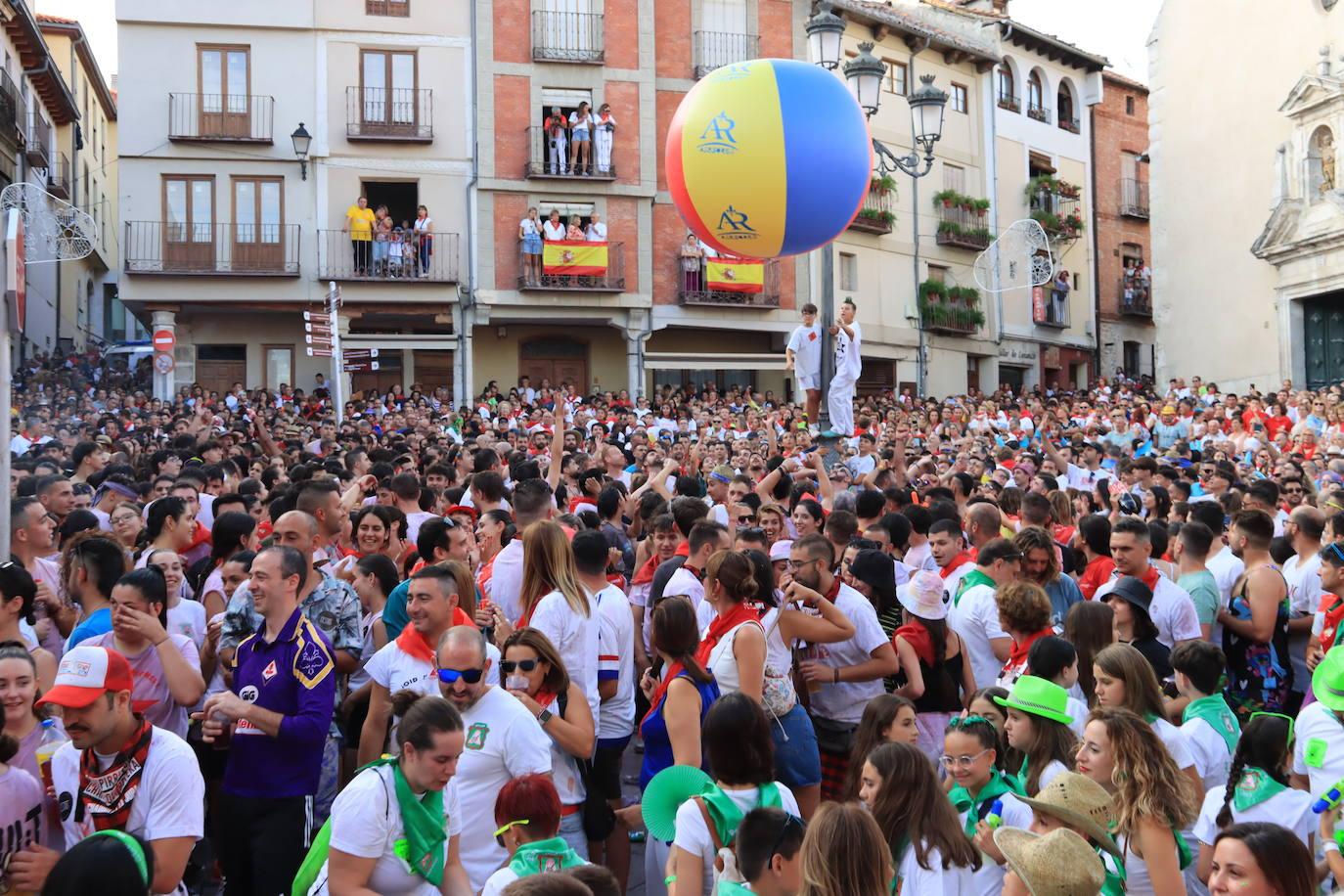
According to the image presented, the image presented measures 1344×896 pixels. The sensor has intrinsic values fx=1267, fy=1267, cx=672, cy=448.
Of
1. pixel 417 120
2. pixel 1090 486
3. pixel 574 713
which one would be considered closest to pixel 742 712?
pixel 574 713

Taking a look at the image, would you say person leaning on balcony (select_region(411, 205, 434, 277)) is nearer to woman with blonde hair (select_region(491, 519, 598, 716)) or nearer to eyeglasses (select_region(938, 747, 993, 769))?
woman with blonde hair (select_region(491, 519, 598, 716))

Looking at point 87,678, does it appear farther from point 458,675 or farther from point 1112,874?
point 1112,874

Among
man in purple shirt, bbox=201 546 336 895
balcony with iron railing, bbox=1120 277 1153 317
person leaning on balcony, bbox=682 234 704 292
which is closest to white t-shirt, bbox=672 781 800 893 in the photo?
man in purple shirt, bbox=201 546 336 895

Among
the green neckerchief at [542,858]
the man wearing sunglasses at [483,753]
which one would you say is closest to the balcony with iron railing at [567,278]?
the man wearing sunglasses at [483,753]

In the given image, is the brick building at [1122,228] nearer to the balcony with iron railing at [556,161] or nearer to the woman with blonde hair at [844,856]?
the balcony with iron railing at [556,161]

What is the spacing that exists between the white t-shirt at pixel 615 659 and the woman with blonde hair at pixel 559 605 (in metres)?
0.14

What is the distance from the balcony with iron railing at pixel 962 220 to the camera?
34156 mm

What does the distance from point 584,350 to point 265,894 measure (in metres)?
26.0

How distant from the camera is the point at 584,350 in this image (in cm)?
3052

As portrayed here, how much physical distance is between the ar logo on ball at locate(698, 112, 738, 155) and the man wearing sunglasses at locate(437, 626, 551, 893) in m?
5.46

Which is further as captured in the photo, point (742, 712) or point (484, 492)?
point (484, 492)

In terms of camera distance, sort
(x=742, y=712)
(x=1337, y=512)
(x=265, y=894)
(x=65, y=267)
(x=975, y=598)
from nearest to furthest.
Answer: (x=742, y=712), (x=265, y=894), (x=975, y=598), (x=1337, y=512), (x=65, y=267)

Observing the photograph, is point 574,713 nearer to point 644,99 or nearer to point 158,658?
point 158,658

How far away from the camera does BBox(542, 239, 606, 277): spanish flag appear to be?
28047mm
